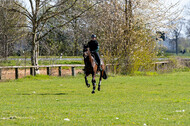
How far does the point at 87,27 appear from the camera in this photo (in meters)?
35.8

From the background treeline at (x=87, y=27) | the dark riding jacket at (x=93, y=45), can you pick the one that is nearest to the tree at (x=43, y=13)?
the background treeline at (x=87, y=27)

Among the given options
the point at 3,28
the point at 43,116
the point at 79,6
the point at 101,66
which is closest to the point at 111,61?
the point at 79,6

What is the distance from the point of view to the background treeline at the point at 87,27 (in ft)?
97.9

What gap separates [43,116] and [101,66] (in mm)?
10151

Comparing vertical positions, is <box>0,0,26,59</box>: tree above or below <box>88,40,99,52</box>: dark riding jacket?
above

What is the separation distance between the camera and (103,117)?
10.3m

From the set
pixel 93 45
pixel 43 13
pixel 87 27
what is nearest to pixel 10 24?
pixel 43 13

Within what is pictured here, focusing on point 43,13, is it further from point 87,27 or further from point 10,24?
point 87,27

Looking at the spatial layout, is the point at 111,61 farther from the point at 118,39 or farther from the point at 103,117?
the point at 103,117

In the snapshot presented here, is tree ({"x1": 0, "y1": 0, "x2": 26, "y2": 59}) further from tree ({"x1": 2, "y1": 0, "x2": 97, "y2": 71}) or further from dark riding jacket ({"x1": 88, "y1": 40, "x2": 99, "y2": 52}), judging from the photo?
dark riding jacket ({"x1": 88, "y1": 40, "x2": 99, "y2": 52})

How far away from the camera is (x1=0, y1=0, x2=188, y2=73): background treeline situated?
2983 cm

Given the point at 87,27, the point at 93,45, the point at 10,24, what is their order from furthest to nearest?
1. the point at 87,27
2. the point at 10,24
3. the point at 93,45

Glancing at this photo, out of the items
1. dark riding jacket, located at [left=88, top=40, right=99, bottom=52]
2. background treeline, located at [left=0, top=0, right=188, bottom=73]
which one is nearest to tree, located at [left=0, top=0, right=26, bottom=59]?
background treeline, located at [left=0, top=0, right=188, bottom=73]

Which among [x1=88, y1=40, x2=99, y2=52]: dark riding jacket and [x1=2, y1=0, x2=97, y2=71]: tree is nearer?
[x1=88, y1=40, x2=99, y2=52]: dark riding jacket
